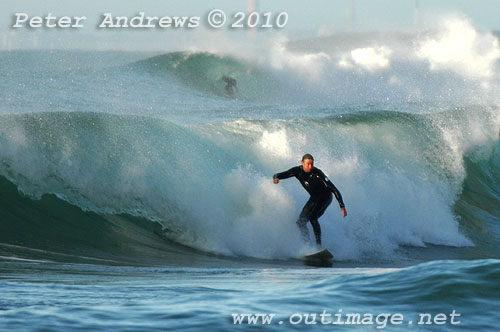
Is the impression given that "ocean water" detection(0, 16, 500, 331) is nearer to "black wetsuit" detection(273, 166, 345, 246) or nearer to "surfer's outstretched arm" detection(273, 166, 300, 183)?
"black wetsuit" detection(273, 166, 345, 246)

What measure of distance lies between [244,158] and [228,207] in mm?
2157

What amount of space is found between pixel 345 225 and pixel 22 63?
16993 mm

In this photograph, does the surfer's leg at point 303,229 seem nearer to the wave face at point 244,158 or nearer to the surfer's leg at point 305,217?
the surfer's leg at point 305,217

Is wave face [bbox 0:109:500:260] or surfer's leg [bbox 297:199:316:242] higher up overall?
wave face [bbox 0:109:500:260]

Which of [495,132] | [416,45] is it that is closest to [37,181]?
[495,132]

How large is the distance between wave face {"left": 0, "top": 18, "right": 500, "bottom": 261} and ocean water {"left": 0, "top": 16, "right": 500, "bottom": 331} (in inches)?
1.4

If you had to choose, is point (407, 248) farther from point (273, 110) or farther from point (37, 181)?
point (273, 110)

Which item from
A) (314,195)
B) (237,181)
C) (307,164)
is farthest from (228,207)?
(307,164)

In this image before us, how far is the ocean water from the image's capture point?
688 centimetres

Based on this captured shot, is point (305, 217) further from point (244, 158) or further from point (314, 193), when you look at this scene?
point (244, 158)

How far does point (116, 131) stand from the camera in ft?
47.1

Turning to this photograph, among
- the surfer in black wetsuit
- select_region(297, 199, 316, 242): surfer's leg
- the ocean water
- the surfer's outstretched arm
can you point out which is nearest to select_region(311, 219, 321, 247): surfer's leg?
the surfer in black wetsuit

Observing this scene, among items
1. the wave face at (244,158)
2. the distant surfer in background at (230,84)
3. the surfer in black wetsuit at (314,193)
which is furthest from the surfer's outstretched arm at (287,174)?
the distant surfer in background at (230,84)

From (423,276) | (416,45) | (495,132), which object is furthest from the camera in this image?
(416,45)
